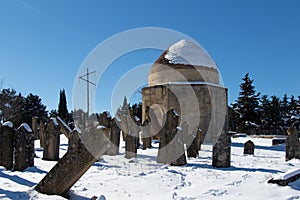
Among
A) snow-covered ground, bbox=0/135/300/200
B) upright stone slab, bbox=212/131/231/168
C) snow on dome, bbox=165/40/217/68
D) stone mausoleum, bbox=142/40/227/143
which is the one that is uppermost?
snow on dome, bbox=165/40/217/68

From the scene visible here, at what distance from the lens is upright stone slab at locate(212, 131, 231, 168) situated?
9445mm

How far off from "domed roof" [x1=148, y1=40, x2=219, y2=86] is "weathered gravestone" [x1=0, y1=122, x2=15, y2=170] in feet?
55.4

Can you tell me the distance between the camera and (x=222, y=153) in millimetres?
9523

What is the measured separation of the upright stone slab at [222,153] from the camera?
9445mm

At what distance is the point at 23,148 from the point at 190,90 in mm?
16733

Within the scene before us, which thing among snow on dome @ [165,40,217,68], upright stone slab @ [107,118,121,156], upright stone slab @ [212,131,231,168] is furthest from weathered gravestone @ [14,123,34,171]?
snow on dome @ [165,40,217,68]

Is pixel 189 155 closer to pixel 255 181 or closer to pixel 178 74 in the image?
pixel 255 181

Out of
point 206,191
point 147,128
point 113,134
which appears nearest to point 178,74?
point 147,128

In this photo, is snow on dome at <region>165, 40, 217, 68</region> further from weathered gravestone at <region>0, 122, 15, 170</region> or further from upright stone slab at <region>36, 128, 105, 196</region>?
upright stone slab at <region>36, 128, 105, 196</region>

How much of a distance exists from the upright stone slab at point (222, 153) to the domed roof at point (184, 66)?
14.6 metres

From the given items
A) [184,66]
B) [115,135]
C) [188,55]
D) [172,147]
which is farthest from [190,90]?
[172,147]

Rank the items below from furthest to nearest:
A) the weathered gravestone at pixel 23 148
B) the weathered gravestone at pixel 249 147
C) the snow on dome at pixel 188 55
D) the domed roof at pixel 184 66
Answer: the snow on dome at pixel 188 55 < the domed roof at pixel 184 66 < the weathered gravestone at pixel 249 147 < the weathered gravestone at pixel 23 148

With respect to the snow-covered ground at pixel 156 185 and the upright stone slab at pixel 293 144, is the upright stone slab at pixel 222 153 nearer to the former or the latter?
the snow-covered ground at pixel 156 185

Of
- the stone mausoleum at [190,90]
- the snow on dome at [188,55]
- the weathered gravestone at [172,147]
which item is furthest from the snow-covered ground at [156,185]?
the snow on dome at [188,55]
